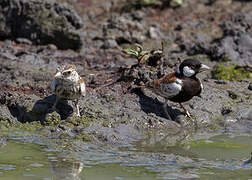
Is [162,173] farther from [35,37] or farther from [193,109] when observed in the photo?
[35,37]

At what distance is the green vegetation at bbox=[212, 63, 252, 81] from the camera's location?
12156 mm

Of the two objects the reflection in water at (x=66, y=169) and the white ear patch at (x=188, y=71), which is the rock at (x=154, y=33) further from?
the reflection in water at (x=66, y=169)

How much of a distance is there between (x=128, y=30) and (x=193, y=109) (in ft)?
17.5

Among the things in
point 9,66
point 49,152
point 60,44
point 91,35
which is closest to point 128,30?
point 91,35

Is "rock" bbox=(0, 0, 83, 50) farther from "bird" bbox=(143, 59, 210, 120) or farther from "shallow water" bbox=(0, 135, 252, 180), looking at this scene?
"shallow water" bbox=(0, 135, 252, 180)

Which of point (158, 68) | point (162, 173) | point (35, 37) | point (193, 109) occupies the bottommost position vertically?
point (162, 173)

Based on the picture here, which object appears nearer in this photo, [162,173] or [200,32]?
[162,173]

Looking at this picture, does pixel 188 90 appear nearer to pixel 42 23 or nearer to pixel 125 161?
pixel 125 161

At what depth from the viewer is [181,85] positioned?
9609mm

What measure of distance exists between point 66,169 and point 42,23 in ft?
24.1

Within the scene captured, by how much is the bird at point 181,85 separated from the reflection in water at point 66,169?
106 inches

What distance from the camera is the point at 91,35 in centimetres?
1516

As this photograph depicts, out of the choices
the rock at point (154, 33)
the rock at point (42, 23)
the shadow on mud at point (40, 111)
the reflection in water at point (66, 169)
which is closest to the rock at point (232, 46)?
the rock at point (154, 33)

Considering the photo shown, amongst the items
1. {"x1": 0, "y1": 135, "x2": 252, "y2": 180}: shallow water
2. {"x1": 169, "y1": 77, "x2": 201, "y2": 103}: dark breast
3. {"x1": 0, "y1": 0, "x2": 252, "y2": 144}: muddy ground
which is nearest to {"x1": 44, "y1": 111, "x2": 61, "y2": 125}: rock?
{"x1": 0, "y1": 0, "x2": 252, "y2": 144}: muddy ground
